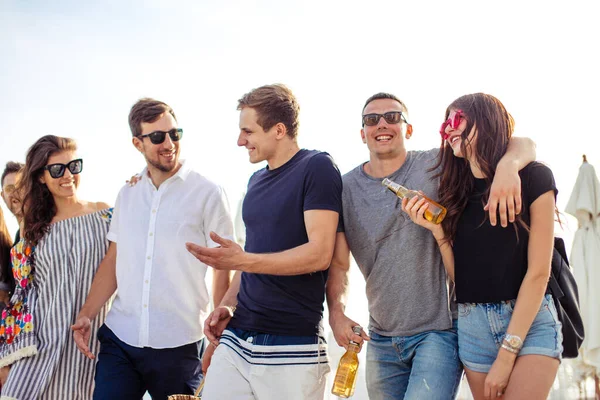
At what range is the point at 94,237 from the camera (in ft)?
15.5

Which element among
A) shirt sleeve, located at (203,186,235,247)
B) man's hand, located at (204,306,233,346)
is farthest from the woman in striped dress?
man's hand, located at (204,306,233,346)

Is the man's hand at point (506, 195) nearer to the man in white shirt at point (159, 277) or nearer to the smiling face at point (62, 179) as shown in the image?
the man in white shirt at point (159, 277)

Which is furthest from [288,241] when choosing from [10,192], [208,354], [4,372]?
[10,192]

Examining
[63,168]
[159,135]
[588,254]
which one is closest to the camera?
[159,135]

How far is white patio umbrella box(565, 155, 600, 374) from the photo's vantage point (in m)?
7.62

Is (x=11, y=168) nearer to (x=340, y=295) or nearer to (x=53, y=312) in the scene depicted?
(x=53, y=312)

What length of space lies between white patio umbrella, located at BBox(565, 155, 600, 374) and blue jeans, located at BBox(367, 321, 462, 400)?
4.88m

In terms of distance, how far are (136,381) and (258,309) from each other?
1.20 meters

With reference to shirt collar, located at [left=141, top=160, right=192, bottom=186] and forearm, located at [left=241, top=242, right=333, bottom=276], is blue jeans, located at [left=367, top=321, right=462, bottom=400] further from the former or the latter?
shirt collar, located at [left=141, top=160, right=192, bottom=186]

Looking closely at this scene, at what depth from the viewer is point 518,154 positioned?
314cm

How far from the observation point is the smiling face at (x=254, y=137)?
3463 mm

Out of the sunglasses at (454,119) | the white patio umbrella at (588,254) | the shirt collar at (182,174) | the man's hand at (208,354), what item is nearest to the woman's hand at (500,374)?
the sunglasses at (454,119)

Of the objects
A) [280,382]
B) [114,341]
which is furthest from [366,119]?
[114,341]

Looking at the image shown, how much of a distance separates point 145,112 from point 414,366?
235cm
